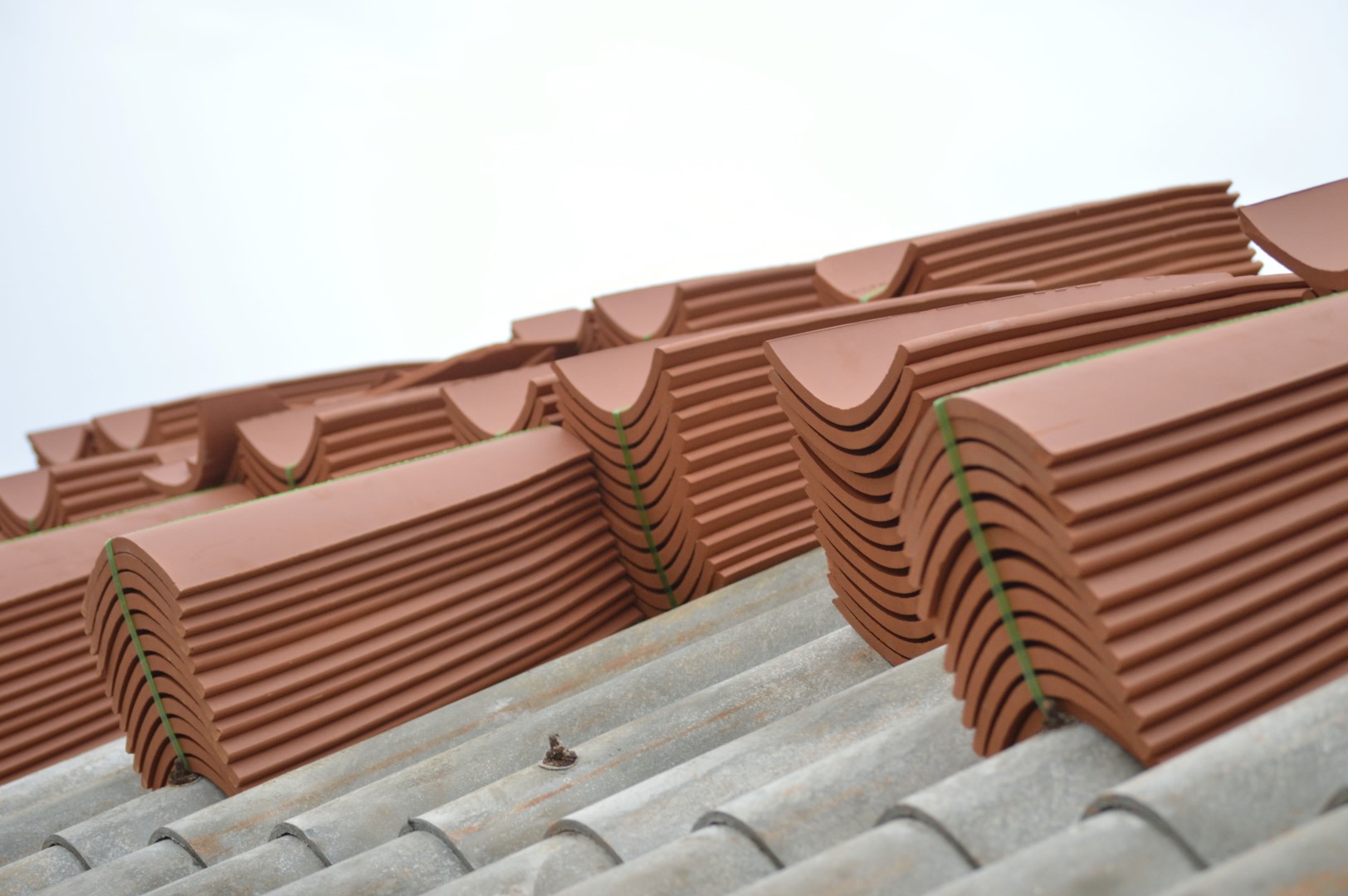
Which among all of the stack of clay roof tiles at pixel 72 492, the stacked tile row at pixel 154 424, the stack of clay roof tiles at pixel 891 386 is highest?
the stacked tile row at pixel 154 424

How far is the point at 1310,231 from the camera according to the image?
432 centimetres

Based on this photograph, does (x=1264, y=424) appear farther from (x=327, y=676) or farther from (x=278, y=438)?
(x=278, y=438)

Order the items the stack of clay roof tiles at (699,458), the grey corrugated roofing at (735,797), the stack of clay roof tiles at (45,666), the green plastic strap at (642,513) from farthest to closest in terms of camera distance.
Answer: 1. the stack of clay roof tiles at (45,666)
2. the green plastic strap at (642,513)
3. the stack of clay roof tiles at (699,458)
4. the grey corrugated roofing at (735,797)

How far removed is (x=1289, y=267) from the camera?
414 cm

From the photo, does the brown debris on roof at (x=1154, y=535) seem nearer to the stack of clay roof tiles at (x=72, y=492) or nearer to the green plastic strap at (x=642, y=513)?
the green plastic strap at (x=642, y=513)

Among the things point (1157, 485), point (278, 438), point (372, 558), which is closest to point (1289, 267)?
point (1157, 485)

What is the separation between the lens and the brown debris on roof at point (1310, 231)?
4016 mm

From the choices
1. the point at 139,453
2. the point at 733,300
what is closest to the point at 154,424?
the point at 139,453

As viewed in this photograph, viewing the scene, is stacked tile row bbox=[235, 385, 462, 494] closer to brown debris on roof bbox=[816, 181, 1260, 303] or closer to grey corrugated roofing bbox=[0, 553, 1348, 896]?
grey corrugated roofing bbox=[0, 553, 1348, 896]

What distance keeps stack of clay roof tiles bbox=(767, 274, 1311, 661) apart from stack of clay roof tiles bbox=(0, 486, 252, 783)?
3.80 metres

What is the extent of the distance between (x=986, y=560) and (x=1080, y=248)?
4875 millimetres

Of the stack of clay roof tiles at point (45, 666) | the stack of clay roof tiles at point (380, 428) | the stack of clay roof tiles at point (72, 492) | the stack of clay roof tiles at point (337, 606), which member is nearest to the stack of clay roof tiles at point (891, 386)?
the stack of clay roof tiles at point (337, 606)

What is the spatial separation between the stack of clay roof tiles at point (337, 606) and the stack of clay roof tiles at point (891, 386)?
4.87 feet

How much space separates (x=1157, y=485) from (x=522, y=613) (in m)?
2.91
